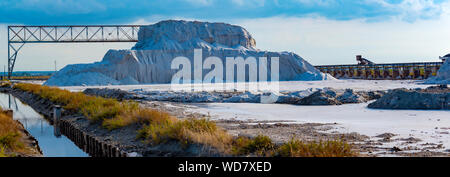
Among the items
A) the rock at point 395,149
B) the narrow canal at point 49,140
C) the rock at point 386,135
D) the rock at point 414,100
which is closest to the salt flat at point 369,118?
the rock at point 386,135

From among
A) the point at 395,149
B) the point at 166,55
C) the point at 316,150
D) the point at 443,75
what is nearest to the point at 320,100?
the point at 395,149

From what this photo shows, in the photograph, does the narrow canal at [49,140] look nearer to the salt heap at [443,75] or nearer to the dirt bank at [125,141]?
the dirt bank at [125,141]

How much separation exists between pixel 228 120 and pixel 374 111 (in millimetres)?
5459

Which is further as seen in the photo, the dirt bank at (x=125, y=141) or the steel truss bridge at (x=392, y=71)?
the steel truss bridge at (x=392, y=71)

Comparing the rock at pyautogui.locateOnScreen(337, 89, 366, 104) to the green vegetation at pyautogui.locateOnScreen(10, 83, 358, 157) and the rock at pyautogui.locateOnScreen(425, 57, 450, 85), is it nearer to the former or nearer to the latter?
the green vegetation at pyautogui.locateOnScreen(10, 83, 358, 157)

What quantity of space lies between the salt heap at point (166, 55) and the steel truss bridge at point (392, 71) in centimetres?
424

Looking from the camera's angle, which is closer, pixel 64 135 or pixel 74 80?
pixel 64 135

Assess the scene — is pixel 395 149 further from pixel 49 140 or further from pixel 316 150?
pixel 49 140

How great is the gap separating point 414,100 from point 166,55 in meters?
46.2

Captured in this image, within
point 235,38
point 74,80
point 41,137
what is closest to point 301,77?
point 235,38

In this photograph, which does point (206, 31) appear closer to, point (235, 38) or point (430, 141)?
point (235, 38)

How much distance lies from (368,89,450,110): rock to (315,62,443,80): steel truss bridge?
101 ft

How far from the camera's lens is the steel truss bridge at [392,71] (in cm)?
4941
